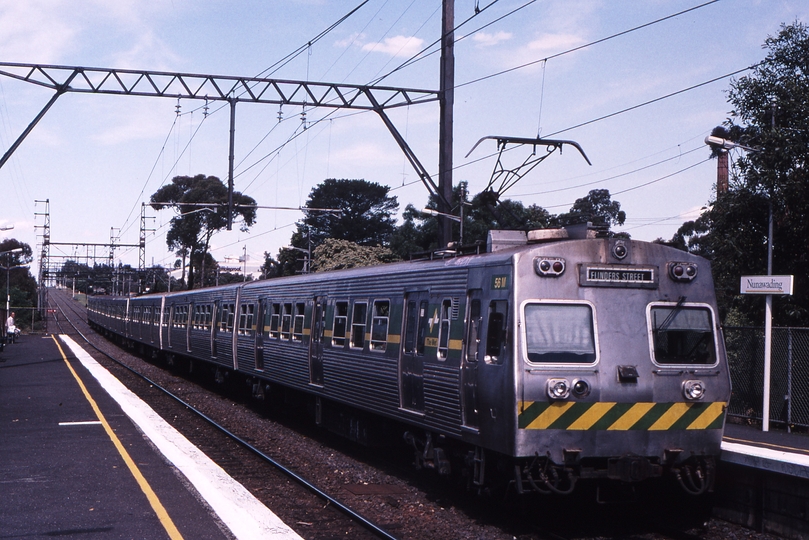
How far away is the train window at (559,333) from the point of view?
28.2ft

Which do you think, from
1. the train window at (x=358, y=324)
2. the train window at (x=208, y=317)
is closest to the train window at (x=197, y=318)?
the train window at (x=208, y=317)

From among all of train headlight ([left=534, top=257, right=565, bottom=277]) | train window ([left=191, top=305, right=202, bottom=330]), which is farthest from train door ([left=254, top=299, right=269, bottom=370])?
train headlight ([left=534, top=257, right=565, bottom=277])

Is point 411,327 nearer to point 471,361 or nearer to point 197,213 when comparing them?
point 471,361

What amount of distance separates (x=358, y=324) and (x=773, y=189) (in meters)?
12.2

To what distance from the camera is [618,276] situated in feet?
29.5

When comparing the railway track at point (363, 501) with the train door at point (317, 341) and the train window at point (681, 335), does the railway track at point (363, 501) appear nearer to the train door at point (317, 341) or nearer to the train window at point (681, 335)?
the train door at point (317, 341)

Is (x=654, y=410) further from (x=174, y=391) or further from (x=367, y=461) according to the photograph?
(x=174, y=391)

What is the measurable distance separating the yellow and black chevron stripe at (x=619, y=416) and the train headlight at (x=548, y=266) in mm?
1263

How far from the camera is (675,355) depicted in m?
9.02

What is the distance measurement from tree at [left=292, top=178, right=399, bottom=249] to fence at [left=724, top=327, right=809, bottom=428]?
5587 centimetres

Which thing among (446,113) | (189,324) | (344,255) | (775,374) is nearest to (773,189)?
(775,374)

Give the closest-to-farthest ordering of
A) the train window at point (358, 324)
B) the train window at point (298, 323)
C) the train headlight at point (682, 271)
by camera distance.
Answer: the train headlight at point (682, 271)
the train window at point (358, 324)
the train window at point (298, 323)

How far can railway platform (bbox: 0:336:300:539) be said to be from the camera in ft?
29.4

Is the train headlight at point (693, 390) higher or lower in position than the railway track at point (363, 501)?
higher
